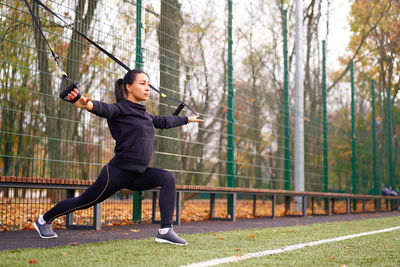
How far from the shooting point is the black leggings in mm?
4016

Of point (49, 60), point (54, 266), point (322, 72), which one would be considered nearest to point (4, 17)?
point (49, 60)

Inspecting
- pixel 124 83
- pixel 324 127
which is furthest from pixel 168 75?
pixel 324 127

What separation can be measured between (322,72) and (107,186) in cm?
1029

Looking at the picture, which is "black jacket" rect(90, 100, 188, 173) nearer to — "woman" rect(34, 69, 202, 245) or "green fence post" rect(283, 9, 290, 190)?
"woman" rect(34, 69, 202, 245)

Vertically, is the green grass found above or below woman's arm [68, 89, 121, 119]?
below

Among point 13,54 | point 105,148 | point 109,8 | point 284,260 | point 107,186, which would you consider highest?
point 109,8

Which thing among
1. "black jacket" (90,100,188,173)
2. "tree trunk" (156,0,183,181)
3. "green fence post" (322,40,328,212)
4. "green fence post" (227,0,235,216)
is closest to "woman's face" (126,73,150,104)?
"black jacket" (90,100,188,173)

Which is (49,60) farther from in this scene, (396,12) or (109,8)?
(396,12)

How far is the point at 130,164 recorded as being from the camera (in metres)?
4.00

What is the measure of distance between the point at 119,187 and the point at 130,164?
0.21 m

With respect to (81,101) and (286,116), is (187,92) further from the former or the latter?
(81,101)

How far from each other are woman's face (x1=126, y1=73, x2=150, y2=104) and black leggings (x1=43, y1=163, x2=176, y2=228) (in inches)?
23.5

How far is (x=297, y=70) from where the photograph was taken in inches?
462

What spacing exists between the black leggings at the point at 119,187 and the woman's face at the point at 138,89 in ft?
1.96
